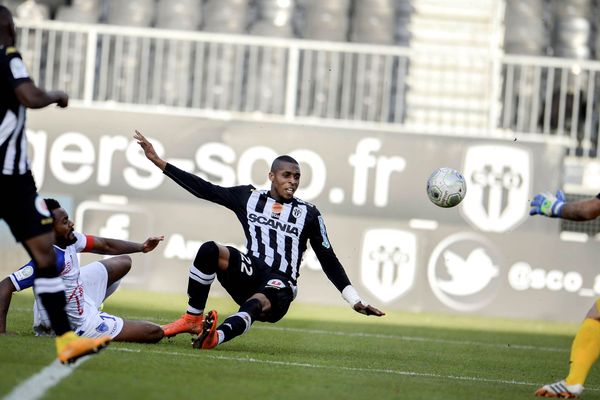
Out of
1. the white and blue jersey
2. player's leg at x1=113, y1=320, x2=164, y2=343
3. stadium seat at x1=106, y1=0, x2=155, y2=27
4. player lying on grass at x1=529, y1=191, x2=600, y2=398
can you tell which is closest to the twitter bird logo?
player's leg at x1=113, y1=320, x2=164, y2=343

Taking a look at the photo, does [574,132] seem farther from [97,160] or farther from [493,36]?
[97,160]

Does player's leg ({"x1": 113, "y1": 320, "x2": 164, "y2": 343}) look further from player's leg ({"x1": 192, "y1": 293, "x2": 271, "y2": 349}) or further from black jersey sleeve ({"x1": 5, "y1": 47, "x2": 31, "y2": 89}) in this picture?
black jersey sleeve ({"x1": 5, "y1": 47, "x2": 31, "y2": 89})

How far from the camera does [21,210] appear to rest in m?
7.07

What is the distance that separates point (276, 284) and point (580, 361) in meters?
2.78

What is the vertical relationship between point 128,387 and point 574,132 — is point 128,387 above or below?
below

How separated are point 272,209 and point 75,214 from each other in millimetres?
7078

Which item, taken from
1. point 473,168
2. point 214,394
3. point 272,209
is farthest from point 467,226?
point 214,394

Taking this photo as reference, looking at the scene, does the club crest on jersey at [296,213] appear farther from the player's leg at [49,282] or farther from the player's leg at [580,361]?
the player's leg at [49,282]

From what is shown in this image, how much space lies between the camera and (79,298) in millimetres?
8969

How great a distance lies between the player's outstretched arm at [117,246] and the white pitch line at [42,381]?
2.14 meters

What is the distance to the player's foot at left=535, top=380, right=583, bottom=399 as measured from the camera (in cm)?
773

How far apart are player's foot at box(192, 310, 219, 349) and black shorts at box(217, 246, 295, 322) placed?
66 cm

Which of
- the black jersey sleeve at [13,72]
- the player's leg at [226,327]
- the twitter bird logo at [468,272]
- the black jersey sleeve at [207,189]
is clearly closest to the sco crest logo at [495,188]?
the twitter bird logo at [468,272]

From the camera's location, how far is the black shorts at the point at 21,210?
707 cm
